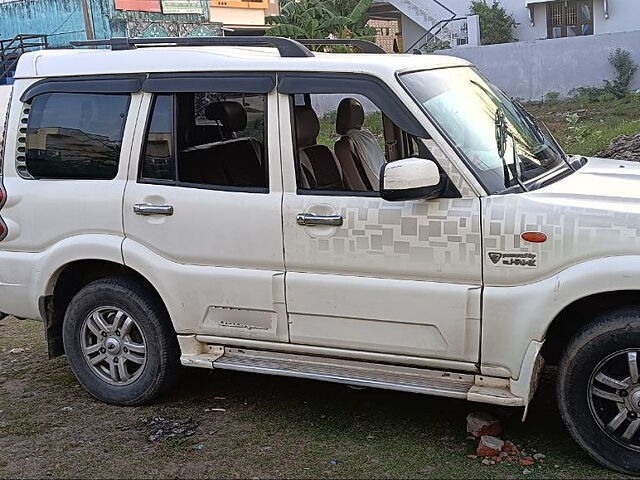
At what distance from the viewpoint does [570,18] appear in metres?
26.7

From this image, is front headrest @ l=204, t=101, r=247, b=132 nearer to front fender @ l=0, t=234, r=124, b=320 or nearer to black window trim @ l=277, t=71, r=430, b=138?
black window trim @ l=277, t=71, r=430, b=138

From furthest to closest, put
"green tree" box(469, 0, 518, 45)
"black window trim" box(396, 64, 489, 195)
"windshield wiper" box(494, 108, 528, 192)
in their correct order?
"green tree" box(469, 0, 518, 45) → "windshield wiper" box(494, 108, 528, 192) → "black window trim" box(396, 64, 489, 195)

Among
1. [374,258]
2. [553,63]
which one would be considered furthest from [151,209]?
[553,63]

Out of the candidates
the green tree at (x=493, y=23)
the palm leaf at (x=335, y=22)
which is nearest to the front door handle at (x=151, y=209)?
the palm leaf at (x=335, y=22)

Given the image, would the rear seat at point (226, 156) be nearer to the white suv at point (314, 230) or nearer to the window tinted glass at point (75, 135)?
the white suv at point (314, 230)

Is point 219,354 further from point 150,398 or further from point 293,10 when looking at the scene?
point 293,10

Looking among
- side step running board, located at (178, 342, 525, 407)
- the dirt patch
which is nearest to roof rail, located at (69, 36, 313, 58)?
side step running board, located at (178, 342, 525, 407)

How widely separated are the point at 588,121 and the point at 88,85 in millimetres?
14690

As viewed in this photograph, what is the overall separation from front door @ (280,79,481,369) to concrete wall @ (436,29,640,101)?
17769 millimetres

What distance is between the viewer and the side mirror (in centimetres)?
420

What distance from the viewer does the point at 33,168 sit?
538cm

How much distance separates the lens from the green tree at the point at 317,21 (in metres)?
20.7

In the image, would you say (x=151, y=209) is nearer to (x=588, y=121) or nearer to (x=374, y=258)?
(x=374, y=258)

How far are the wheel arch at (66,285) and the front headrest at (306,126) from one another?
130 cm
